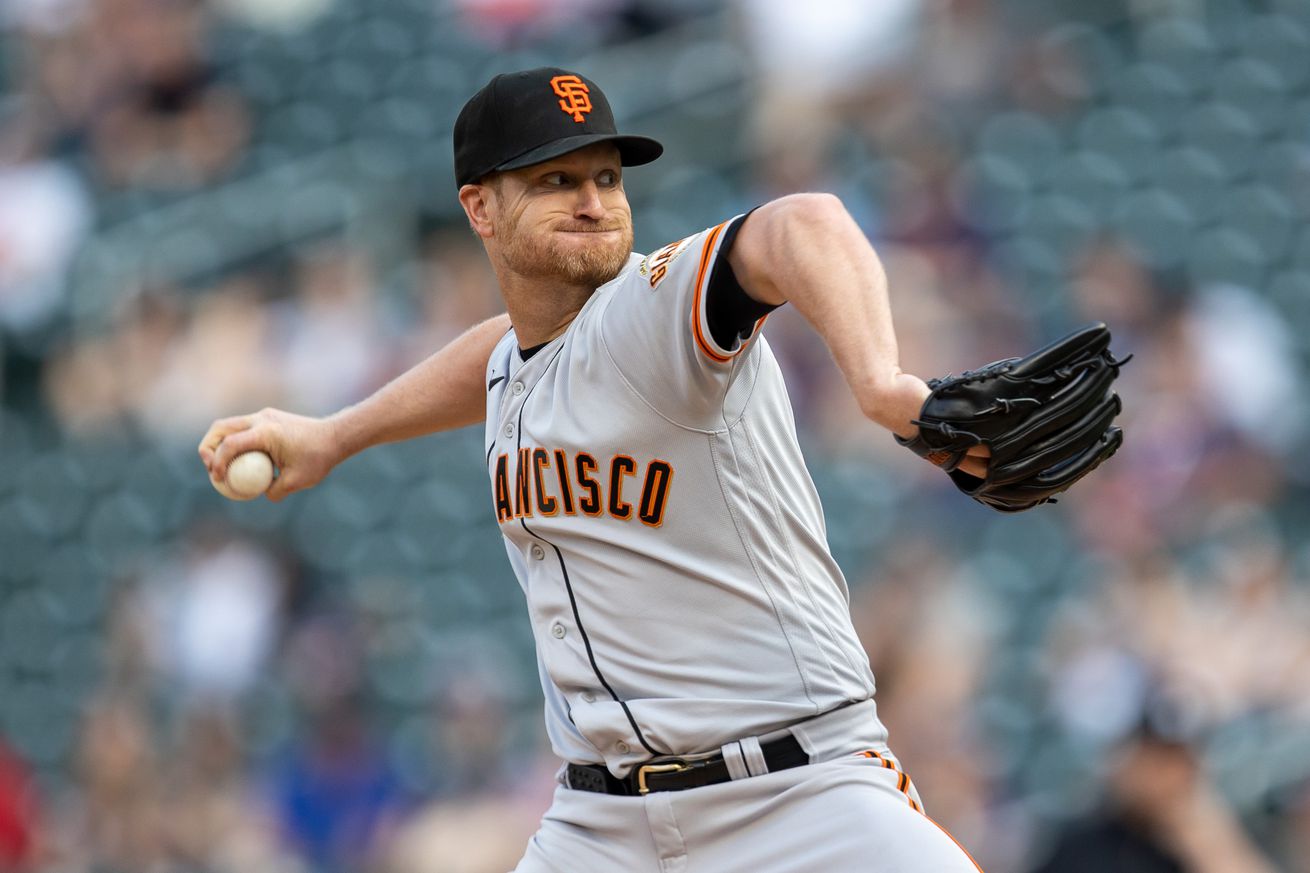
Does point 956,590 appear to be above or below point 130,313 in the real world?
below

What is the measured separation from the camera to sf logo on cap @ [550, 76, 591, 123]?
2.77 m

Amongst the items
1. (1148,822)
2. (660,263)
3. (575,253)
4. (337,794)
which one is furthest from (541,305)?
(337,794)

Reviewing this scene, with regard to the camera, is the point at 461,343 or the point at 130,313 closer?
the point at 461,343

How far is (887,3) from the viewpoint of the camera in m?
7.46

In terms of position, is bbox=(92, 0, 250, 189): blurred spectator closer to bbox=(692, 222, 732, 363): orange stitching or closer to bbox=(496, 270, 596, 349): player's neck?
bbox=(496, 270, 596, 349): player's neck

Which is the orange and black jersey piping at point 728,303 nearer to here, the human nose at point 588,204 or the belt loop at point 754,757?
the human nose at point 588,204

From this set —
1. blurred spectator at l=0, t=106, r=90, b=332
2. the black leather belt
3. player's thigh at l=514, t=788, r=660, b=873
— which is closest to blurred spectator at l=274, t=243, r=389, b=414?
blurred spectator at l=0, t=106, r=90, b=332

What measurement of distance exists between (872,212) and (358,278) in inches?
88.5

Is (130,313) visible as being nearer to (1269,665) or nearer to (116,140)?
(116,140)

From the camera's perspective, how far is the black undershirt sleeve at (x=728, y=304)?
2.38 meters

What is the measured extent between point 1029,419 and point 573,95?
1027 millimetres

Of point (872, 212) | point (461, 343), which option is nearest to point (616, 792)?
point (461, 343)

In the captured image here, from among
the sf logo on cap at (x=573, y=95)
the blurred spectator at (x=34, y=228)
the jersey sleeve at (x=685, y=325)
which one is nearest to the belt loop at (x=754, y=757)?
the jersey sleeve at (x=685, y=325)

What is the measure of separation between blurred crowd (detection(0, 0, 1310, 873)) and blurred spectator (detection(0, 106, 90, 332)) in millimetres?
15
